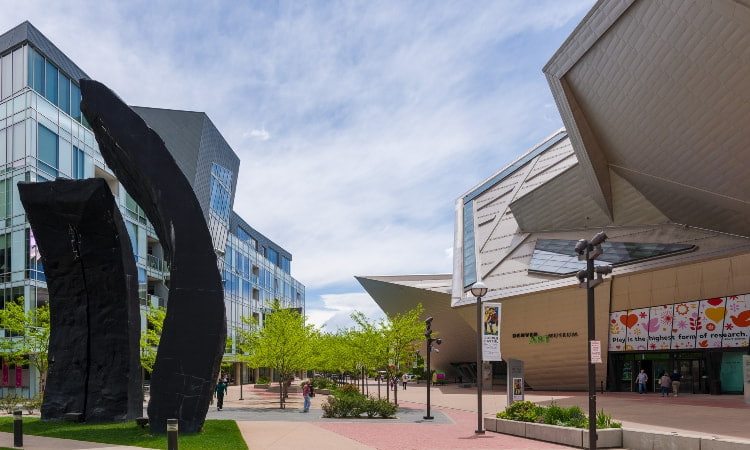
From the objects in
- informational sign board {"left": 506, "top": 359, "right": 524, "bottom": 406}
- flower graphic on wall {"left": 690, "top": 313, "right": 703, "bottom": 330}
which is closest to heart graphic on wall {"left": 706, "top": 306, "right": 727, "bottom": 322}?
flower graphic on wall {"left": 690, "top": 313, "right": 703, "bottom": 330}

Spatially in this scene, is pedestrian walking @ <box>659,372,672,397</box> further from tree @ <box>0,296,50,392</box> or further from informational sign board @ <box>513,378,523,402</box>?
tree @ <box>0,296,50,392</box>

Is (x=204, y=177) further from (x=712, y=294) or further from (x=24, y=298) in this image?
(x=712, y=294)

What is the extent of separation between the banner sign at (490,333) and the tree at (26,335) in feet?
74.5

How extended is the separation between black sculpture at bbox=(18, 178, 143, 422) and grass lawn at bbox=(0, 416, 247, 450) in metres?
0.85

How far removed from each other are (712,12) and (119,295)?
2324 cm

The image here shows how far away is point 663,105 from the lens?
32094 millimetres

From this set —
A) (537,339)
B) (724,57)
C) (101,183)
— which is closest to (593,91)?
(724,57)

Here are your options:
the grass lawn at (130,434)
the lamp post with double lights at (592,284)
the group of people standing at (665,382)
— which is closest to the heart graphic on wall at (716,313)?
the group of people standing at (665,382)

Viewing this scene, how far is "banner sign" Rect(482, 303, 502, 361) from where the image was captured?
959 inches

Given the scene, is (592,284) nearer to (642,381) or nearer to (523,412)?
(523,412)

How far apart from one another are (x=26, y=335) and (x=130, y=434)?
85.5 feet

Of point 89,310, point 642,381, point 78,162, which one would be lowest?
point 642,381

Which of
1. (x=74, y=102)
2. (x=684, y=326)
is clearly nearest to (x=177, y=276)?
(x=684, y=326)

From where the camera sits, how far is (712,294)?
3359 cm
